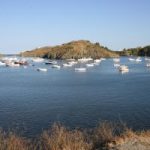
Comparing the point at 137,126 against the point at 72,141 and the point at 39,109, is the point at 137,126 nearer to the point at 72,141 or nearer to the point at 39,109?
the point at 39,109

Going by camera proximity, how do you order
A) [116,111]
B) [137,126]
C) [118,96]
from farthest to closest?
[118,96]
[116,111]
[137,126]

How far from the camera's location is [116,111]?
40906 mm

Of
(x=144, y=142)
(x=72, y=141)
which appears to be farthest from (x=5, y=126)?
(x=144, y=142)

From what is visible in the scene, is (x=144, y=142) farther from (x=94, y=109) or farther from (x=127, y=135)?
(x=94, y=109)

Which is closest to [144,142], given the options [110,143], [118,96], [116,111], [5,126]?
[110,143]

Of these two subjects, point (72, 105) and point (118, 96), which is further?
point (118, 96)

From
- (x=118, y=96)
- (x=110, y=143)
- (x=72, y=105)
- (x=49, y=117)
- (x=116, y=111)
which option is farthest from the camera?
(x=118, y=96)

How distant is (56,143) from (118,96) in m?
38.1

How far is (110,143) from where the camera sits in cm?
1644

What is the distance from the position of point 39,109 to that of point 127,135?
2594 centimetres

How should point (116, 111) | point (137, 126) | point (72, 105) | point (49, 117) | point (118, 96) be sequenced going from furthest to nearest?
point (118, 96), point (72, 105), point (116, 111), point (49, 117), point (137, 126)

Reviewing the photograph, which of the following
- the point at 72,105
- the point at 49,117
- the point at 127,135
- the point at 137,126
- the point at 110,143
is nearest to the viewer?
the point at 110,143

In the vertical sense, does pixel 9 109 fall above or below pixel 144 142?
below

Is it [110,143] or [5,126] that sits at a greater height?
[110,143]
